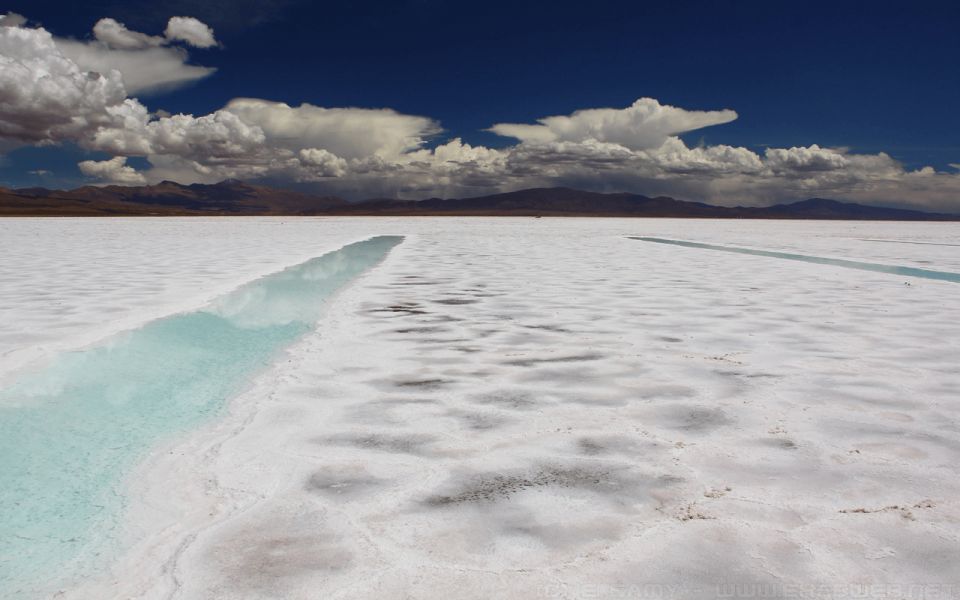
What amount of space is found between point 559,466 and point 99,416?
304 cm

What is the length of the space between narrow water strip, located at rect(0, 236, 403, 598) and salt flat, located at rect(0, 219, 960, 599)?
0.17m

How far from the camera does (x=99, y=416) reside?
4.34 metres

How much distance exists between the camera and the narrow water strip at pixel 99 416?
266 cm

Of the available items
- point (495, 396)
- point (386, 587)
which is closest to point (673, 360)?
point (495, 396)

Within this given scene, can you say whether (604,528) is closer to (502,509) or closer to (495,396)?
(502,509)

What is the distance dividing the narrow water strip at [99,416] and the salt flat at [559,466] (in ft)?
0.55

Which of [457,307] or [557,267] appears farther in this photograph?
[557,267]

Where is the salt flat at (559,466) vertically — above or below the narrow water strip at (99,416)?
above

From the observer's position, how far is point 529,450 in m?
3.60

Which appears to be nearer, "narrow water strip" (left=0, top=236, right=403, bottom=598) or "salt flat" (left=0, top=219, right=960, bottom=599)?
"salt flat" (left=0, top=219, right=960, bottom=599)

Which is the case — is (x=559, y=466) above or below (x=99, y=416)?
above

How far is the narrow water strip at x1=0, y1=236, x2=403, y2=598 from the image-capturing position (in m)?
2.66

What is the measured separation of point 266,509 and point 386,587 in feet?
2.90

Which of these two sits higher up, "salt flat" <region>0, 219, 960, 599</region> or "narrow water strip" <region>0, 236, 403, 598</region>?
"salt flat" <region>0, 219, 960, 599</region>
